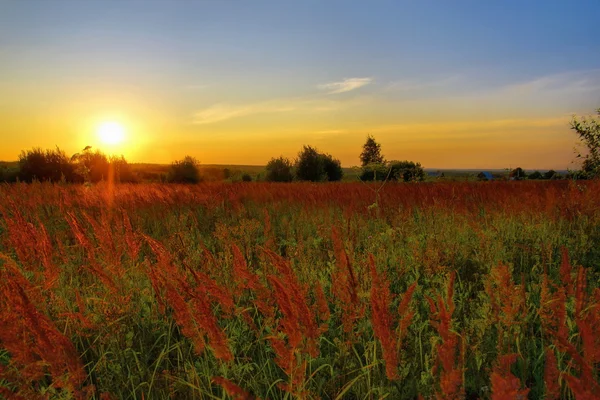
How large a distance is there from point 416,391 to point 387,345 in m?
1.04

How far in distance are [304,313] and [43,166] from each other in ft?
92.2

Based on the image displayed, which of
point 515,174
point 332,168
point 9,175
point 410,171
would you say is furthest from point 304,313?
point 332,168

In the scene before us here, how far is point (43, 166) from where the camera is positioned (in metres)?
25.0

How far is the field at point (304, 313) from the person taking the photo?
1.35m

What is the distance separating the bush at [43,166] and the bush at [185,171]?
19.0 feet

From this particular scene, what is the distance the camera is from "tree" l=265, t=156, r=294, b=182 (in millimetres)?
33653

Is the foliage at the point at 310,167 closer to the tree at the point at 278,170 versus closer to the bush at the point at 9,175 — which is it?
the tree at the point at 278,170

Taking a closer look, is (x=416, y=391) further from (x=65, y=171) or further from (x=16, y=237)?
(x=65, y=171)

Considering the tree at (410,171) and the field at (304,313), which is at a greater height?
the tree at (410,171)

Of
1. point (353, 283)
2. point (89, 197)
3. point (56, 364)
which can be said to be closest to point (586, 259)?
point (353, 283)

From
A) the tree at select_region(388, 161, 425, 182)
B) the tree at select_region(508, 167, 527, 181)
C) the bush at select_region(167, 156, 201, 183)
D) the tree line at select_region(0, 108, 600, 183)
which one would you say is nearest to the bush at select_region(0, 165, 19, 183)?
the tree line at select_region(0, 108, 600, 183)

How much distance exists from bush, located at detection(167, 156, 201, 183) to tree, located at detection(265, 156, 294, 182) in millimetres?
7023

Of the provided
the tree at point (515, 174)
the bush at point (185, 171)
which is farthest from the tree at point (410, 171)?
the bush at point (185, 171)

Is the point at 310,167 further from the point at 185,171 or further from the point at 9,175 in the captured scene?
the point at 9,175
